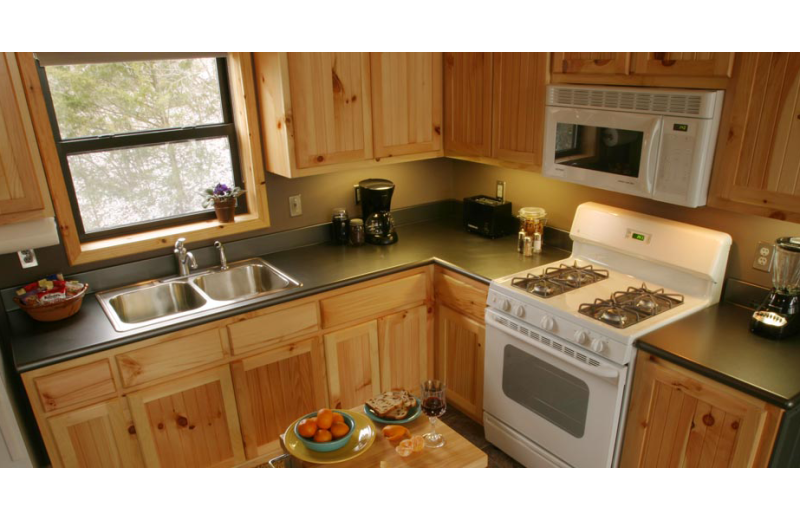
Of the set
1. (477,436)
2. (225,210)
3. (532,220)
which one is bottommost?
(477,436)

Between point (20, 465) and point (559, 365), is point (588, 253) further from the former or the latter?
point (20, 465)

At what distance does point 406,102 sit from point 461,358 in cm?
135

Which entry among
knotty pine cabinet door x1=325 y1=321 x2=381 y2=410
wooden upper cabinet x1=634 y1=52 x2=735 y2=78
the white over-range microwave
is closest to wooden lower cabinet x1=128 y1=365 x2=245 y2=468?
knotty pine cabinet door x1=325 y1=321 x2=381 y2=410

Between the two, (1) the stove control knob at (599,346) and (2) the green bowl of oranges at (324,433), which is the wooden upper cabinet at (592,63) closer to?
(1) the stove control knob at (599,346)

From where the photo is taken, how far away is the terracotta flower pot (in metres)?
2.81

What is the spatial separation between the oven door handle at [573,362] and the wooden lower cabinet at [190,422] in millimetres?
1229

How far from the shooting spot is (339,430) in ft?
5.71

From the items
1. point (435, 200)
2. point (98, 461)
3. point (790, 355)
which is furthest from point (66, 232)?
point (790, 355)

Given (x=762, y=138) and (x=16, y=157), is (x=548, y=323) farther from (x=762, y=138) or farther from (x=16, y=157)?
(x=16, y=157)

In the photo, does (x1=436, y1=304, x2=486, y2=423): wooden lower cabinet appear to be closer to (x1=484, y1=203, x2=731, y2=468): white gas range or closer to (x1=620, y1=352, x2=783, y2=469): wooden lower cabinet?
(x1=484, y1=203, x2=731, y2=468): white gas range

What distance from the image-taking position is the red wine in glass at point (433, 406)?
183 cm

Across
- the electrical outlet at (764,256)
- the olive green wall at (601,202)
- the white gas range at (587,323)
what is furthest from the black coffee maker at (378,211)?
the electrical outlet at (764,256)

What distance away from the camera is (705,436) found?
1.91 meters

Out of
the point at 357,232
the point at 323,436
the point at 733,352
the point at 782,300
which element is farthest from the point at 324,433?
the point at 782,300
